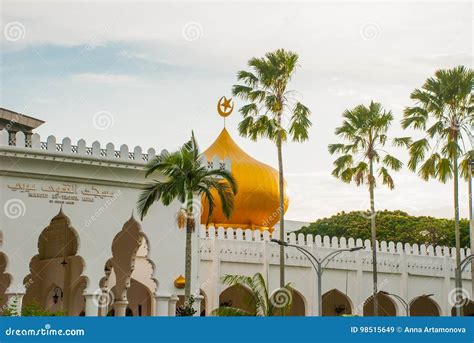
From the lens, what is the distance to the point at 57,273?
33750 millimetres

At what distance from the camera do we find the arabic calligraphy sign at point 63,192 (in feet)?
89.1

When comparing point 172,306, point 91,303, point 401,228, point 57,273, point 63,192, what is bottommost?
point 91,303

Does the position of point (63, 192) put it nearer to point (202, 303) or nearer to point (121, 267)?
point (121, 267)

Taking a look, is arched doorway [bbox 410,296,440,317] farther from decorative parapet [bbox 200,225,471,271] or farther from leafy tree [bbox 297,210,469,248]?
leafy tree [bbox 297,210,469,248]

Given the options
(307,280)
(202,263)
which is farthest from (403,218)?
(202,263)

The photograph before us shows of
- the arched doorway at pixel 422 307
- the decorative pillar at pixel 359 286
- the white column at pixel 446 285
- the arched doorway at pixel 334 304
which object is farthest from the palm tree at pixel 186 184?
the arched doorway at pixel 422 307

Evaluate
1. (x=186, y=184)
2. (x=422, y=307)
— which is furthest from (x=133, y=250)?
(x=422, y=307)

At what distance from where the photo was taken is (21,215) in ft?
88.0

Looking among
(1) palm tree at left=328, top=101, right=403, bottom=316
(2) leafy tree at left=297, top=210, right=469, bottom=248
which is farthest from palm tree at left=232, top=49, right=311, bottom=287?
(2) leafy tree at left=297, top=210, right=469, bottom=248

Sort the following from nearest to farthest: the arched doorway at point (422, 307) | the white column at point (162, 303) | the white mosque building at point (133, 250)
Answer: the white mosque building at point (133, 250), the white column at point (162, 303), the arched doorway at point (422, 307)

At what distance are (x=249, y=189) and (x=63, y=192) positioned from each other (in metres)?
16.2

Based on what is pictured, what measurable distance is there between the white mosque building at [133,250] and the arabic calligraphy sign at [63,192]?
3cm

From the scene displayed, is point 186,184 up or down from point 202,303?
up

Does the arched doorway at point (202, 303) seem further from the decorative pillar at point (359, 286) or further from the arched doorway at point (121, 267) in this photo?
the decorative pillar at point (359, 286)
